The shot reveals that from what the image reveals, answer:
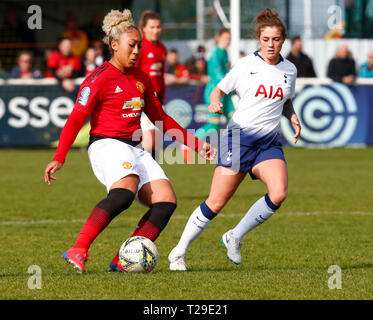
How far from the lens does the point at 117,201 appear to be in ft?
19.4

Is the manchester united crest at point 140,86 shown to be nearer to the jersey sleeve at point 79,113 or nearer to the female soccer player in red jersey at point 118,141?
the female soccer player in red jersey at point 118,141

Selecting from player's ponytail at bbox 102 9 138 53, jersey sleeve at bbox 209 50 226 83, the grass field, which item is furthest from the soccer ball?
jersey sleeve at bbox 209 50 226 83

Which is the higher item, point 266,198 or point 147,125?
point 147,125

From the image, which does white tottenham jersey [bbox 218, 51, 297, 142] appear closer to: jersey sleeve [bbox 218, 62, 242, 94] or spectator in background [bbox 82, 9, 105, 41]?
jersey sleeve [bbox 218, 62, 242, 94]

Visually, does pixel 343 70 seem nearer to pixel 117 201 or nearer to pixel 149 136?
pixel 149 136

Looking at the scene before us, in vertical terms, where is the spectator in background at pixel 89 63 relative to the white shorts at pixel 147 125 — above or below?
above

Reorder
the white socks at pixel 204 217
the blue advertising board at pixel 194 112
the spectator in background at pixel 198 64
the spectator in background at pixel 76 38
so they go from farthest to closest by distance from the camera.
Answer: the spectator in background at pixel 76 38 → the spectator in background at pixel 198 64 → the blue advertising board at pixel 194 112 → the white socks at pixel 204 217

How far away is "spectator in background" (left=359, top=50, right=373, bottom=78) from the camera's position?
62.1 ft

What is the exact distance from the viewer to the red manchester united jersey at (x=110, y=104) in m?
5.97

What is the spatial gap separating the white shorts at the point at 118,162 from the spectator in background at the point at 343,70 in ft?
40.7

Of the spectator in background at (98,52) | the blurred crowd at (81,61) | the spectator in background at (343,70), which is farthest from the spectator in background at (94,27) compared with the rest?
the spectator in background at (343,70)

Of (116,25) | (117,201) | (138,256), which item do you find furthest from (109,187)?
(116,25)

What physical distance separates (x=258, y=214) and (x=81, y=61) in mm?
13097

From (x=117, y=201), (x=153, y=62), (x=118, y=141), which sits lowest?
(x=117, y=201)
